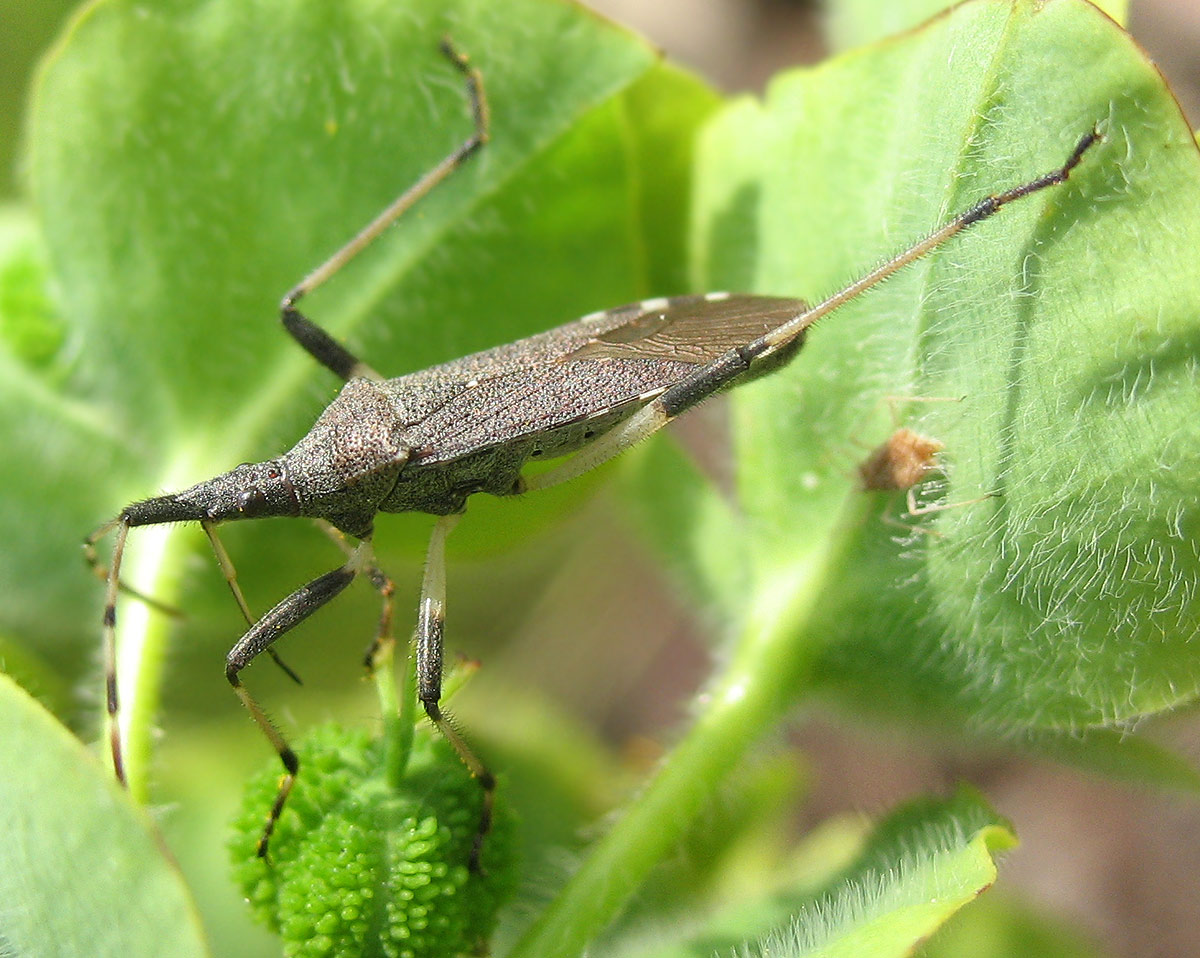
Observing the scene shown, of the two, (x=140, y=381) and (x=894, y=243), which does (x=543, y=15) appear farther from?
(x=140, y=381)

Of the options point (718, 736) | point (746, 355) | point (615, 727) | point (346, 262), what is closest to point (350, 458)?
point (346, 262)

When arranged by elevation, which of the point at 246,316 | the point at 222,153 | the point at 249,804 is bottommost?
the point at 249,804

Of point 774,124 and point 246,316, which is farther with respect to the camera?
point 246,316

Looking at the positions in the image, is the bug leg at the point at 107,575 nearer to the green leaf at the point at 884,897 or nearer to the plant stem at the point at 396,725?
the plant stem at the point at 396,725

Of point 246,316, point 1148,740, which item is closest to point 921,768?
point 1148,740

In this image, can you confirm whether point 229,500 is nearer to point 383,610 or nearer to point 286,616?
point 286,616

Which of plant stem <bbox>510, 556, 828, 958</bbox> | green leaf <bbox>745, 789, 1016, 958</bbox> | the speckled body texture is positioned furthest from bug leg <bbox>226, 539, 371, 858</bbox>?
green leaf <bbox>745, 789, 1016, 958</bbox>
